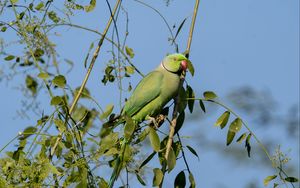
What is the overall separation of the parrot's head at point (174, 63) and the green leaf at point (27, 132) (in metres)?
0.86

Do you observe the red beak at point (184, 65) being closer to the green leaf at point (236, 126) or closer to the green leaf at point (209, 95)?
the green leaf at point (209, 95)

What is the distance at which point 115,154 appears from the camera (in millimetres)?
2465

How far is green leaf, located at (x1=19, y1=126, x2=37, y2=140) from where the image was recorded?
98.0 inches

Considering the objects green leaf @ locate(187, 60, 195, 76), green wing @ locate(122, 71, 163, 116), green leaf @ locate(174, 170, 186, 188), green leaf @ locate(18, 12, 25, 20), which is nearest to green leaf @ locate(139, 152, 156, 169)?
green leaf @ locate(174, 170, 186, 188)

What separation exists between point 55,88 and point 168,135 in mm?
490

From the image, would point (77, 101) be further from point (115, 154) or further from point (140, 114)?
point (140, 114)

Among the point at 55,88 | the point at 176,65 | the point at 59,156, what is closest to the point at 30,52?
the point at 55,88

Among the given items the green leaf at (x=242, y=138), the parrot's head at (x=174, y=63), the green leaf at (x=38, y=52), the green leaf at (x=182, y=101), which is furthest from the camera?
the parrot's head at (x=174, y=63)

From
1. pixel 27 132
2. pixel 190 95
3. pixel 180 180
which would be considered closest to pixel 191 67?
pixel 190 95

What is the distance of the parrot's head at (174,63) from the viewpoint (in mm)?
3162

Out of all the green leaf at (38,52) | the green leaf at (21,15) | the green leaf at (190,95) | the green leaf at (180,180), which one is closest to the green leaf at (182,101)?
the green leaf at (190,95)

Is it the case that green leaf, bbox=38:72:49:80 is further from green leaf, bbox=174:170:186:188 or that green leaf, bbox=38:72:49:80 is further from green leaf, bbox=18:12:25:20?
green leaf, bbox=174:170:186:188

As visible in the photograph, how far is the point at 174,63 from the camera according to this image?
3.29 metres

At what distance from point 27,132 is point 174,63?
104 cm
